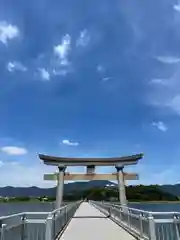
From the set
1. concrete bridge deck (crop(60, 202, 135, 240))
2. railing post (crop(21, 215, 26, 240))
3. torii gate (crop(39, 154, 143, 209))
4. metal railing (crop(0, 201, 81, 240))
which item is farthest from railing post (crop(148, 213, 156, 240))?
torii gate (crop(39, 154, 143, 209))

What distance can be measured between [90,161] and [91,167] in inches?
34.2

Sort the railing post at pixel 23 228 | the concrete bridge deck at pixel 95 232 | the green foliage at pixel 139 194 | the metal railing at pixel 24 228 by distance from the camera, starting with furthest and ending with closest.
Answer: the green foliage at pixel 139 194 → the concrete bridge deck at pixel 95 232 → the railing post at pixel 23 228 → the metal railing at pixel 24 228

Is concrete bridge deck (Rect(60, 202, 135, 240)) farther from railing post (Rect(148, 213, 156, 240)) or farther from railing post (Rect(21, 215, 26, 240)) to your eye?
railing post (Rect(21, 215, 26, 240))

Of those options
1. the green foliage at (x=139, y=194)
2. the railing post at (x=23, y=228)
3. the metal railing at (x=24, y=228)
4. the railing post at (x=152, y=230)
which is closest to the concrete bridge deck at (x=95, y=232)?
the metal railing at (x=24, y=228)

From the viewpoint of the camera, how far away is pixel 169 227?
7133 mm

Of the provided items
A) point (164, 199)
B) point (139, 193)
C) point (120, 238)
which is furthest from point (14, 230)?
point (164, 199)

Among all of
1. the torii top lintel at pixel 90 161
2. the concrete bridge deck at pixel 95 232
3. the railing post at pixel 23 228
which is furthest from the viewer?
the torii top lintel at pixel 90 161

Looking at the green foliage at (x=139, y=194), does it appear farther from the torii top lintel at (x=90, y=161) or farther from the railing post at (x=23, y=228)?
the railing post at (x=23, y=228)

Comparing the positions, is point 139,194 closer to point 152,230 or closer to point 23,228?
point 152,230

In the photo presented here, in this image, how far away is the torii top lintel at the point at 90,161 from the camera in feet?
109

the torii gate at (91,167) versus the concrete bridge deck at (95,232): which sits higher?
the torii gate at (91,167)

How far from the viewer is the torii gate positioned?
33.2 m

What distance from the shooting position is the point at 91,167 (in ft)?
113

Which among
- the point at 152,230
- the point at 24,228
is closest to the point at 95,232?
the point at 152,230
